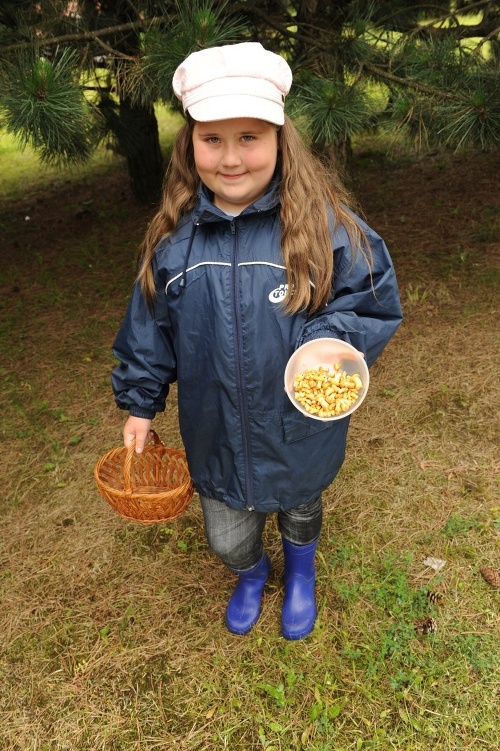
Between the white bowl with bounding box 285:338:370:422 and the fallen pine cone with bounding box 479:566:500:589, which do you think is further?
the fallen pine cone with bounding box 479:566:500:589

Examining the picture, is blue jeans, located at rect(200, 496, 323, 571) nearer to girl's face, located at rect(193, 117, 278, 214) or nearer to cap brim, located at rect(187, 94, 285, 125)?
girl's face, located at rect(193, 117, 278, 214)

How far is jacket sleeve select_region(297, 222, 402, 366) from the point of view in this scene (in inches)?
57.9

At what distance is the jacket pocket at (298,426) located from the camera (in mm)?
1569

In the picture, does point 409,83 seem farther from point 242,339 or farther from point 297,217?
point 242,339

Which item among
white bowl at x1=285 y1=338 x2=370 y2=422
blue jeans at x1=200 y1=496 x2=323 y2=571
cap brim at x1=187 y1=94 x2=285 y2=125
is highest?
cap brim at x1=187 y1=94 x2=285 y2=125

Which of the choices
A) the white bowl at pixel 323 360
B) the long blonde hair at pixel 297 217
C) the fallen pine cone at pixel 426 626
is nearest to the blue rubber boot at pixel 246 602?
the fallen pine cone at pixel 426 626

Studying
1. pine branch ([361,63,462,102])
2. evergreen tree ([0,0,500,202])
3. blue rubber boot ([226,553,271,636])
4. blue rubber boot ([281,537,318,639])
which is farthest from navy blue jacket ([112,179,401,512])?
pine branch ([361,63,462,102])

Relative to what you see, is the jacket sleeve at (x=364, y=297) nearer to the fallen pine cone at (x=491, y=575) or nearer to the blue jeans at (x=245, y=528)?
the blue jeans at (x=245, y=528)

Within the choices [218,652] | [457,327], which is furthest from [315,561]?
[457,327]

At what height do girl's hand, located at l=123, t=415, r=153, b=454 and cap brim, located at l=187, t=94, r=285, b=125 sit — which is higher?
cap brim, located at l=187, t=94, r=285, b=125

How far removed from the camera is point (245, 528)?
1.85 metres

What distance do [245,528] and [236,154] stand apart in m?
1.06

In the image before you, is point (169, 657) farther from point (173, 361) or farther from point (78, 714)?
point (173, 361)

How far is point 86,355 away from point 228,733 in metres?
2.33
